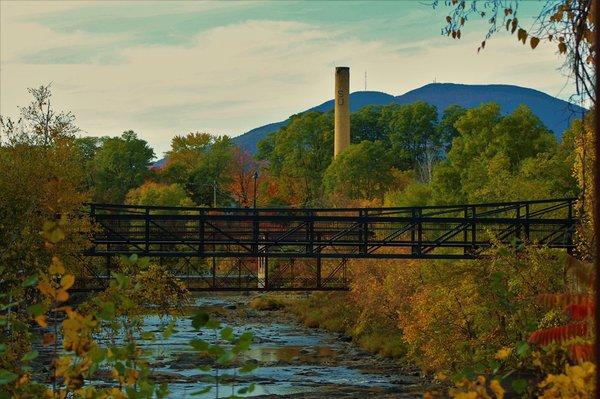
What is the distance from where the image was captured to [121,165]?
104 m

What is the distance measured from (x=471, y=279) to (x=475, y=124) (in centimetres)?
3044

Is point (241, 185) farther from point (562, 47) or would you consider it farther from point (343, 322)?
point (562, 47)

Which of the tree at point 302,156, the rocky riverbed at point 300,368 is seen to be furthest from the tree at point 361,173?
the rocky riverbed at point 300,368

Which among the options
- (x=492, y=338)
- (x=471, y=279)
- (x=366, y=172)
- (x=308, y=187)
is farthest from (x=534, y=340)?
(x=308, y=187)

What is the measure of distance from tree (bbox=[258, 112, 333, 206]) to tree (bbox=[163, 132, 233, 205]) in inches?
184

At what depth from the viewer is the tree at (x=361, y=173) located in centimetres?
8594

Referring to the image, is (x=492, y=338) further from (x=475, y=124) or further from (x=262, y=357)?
(x=475, y=124)

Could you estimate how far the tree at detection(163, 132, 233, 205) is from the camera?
103 m

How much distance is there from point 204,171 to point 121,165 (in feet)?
25.0

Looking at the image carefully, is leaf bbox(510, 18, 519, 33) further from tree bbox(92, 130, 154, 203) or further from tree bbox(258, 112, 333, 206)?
tree bbox(92, 130, 154, 203)

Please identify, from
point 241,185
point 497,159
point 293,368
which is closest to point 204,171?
point 241,185

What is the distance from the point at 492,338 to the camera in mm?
28578

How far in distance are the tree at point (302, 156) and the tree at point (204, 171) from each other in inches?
184

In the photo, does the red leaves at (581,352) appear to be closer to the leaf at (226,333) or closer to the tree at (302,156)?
the leaf at (226,333)
